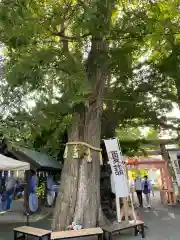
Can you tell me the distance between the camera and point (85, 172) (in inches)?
319

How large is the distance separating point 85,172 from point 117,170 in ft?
3.09

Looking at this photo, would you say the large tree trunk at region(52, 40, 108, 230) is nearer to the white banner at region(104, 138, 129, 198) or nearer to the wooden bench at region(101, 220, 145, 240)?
the white banner at region(104, 138, 129, 198)

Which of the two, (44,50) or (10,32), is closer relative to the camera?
(10,32)

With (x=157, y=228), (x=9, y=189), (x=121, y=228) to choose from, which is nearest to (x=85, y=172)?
(x=121, y=228)

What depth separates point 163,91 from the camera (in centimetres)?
1215

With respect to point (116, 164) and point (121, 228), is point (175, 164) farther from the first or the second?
point (121, 228)

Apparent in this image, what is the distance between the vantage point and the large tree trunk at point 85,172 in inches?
303

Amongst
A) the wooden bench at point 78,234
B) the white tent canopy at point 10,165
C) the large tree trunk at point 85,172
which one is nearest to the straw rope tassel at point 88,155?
the large tree trunk at point 85,172

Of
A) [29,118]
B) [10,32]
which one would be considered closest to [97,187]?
[29,118]

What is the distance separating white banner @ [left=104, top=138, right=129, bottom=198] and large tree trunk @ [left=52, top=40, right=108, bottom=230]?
0.48m

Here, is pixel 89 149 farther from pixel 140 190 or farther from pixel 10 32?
pixel 140 190

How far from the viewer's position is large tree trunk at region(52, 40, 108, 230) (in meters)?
7.69

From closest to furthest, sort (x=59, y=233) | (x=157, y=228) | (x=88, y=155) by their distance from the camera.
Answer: (x=59, y=233) → (x=88, y=155) → (x=157, y=228)

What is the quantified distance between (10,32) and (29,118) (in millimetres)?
3139
